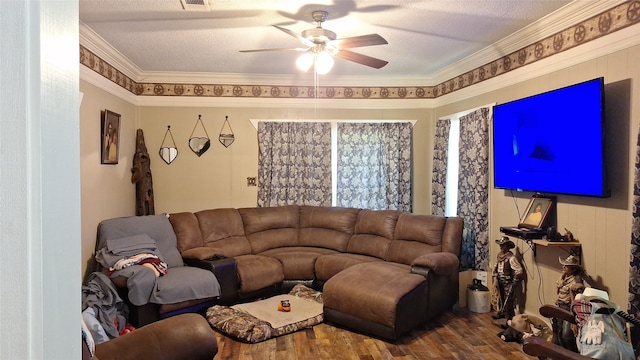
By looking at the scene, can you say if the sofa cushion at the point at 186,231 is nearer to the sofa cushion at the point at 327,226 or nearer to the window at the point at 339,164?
the window at the point at 339,164

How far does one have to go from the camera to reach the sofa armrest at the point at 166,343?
1982 mm

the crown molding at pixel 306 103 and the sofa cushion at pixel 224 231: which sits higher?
the crown molding at pixel 306 103

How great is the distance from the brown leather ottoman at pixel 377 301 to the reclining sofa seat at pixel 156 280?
119 cm

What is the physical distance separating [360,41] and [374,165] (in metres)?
2.84

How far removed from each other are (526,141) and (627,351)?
198cm

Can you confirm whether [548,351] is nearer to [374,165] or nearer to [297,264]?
[297,264]

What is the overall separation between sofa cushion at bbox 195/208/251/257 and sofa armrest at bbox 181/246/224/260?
0.27 m

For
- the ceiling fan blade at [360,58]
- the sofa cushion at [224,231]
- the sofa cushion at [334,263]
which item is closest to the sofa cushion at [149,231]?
the sofa cushion at [224,231]

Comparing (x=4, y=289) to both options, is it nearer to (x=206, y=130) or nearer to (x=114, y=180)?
(x=114, y=180)

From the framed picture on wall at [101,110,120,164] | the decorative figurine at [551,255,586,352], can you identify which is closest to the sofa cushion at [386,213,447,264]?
the decorative figurine at [551,255,586,352]

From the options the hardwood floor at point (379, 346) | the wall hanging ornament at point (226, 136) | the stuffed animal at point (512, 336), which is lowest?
the hardwood floor at point (379, 346)

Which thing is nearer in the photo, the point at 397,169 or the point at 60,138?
the point at 60,138

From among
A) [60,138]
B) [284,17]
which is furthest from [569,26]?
[60,138]

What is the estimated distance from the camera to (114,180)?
468 centimetres
